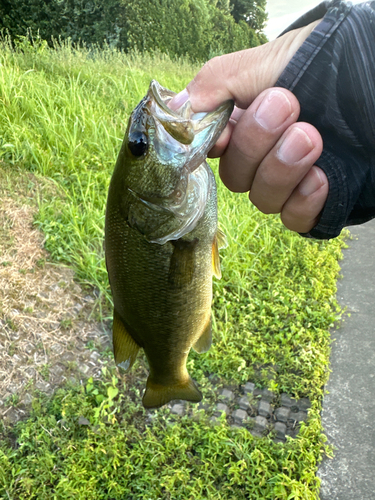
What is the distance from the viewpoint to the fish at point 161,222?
127 cm

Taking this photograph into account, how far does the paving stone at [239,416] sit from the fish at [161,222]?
177cm

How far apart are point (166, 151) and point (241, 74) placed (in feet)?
1.40

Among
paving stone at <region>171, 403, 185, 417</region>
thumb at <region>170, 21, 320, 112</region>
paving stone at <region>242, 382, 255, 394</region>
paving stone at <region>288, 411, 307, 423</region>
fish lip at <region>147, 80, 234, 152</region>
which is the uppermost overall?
thumb at <region>170, 21, 320, 112</region>

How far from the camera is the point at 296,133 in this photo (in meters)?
1.40

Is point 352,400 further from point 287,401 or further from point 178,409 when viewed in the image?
point 178,409

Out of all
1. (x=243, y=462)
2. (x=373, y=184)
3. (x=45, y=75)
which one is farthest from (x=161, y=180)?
(x=45, y=75)

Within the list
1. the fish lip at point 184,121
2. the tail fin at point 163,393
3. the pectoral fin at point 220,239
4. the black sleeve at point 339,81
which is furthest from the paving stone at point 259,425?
the fish lip at point 184,121

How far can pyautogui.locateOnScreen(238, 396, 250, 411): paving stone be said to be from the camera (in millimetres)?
3119

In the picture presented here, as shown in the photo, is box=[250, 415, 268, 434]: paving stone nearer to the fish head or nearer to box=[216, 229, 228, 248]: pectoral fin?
box=[216, 229, 228, 248]: pectoral fin

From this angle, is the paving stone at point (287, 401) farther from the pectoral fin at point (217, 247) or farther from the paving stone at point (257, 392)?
the pectoral fin at point (217, 247)

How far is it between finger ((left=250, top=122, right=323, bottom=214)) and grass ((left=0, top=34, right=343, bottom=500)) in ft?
6.12

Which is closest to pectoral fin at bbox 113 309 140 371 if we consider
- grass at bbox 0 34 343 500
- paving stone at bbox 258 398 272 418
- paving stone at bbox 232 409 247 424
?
grass at bbox 0 34 343 500

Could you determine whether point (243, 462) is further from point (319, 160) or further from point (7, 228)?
point (7, 228)

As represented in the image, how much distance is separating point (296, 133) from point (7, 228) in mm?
2878
